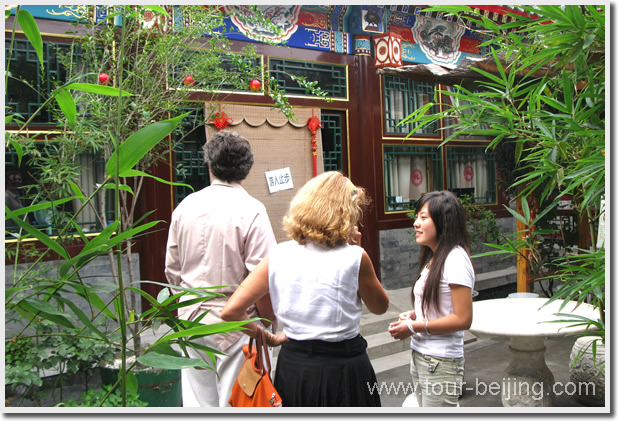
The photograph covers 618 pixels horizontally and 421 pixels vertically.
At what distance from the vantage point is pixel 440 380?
238 cm

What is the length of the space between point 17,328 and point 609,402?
12.9ft

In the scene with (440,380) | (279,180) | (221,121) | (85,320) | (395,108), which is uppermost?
(395,108)

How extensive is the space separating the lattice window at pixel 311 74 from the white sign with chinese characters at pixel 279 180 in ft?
2.97

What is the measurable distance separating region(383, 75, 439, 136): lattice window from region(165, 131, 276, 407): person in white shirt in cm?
445

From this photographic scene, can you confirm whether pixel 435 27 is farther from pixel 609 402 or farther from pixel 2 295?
pixel 2 295

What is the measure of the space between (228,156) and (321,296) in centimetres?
96

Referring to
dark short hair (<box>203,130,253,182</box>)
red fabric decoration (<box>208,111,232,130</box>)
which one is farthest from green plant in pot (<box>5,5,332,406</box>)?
red fabric decoration (<box>208,111,232,130</box>)

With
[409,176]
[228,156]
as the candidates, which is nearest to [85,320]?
[228,156]

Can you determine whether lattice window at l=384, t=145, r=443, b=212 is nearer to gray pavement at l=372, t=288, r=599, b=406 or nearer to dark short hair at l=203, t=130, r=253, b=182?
gray pavement at l=372, t=288, r=599, b=406

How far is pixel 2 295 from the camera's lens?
1.17 m

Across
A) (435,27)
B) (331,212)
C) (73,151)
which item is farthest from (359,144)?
(331,212)

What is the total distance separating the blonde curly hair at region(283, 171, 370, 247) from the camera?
1968 millimetres

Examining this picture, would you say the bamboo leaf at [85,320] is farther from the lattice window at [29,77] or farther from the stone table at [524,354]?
the lattice window at [29,77]

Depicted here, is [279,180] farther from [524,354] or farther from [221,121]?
[524,354]
